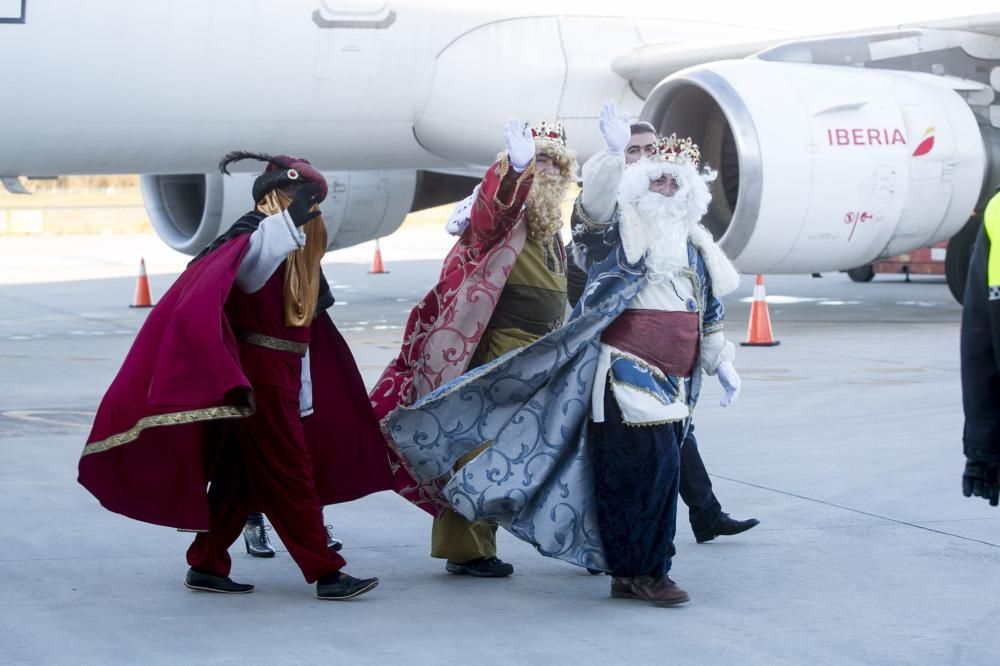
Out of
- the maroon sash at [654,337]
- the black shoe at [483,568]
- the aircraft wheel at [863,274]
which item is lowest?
the aircraft wheel at [863,274]

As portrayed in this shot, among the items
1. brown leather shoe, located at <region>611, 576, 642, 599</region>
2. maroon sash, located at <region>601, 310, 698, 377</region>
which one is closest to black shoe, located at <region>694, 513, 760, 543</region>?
brown leather shoe, located at <region>611, 576, 642, 599</region>

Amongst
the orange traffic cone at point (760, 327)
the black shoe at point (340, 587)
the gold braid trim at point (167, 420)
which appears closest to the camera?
the gold braid trim at point (167, 420)

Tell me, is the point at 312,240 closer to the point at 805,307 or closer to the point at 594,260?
the point at 594,260

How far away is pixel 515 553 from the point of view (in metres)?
5.14

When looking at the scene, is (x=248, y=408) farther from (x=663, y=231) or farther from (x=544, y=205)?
(x=663, y=231)

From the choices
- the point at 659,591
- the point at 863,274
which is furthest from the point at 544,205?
the point at 863,274

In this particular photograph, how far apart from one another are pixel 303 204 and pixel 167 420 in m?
0.76

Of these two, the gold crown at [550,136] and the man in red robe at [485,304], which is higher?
the gold crown at [550,136]

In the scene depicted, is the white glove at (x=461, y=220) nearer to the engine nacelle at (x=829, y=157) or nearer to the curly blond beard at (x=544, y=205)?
the curly blond beard at (x=544, y=205)

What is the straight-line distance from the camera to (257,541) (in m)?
5.08

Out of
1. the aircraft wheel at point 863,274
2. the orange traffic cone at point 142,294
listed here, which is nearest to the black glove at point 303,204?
the orange traffic cone at point 142,294

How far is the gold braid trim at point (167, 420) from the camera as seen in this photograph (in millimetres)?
4188

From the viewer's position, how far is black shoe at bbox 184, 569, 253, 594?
4.53m

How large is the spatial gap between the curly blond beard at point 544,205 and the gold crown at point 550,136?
98 millimetres
